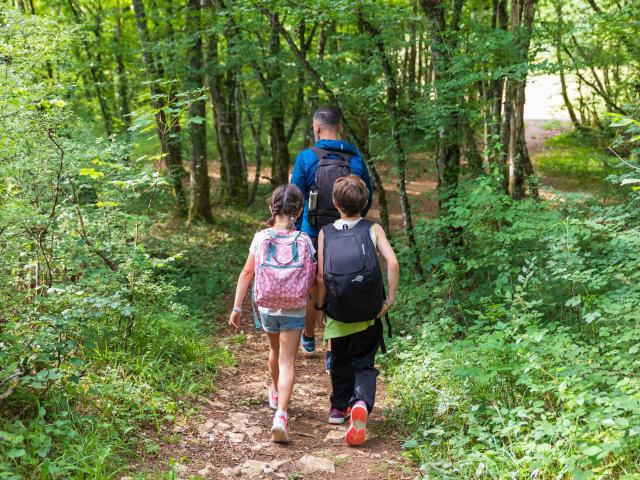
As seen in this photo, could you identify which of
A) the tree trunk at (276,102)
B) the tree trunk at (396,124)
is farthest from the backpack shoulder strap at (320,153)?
the tree trunk at (276,102)

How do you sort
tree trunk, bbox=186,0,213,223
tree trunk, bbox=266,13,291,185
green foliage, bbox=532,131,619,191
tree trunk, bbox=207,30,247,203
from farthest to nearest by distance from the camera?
green foliage, bbox=532,131,619,191, tree trunk, bbox=207,30,247,203, tree trunk, bbox=186,0,213,223, tree trunk, bbox=266,13,291,185

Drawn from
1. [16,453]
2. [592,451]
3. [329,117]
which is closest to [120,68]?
[329,117]

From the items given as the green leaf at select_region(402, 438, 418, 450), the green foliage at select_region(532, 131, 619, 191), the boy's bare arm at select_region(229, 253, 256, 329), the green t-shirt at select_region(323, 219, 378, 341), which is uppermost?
the boy's bare arm at select_region(229, 253, 256, 329)

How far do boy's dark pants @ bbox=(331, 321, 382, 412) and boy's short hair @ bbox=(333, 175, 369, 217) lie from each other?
947 millimetres

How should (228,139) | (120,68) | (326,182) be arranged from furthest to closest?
1. (120,68)
2. (228,139)
3. (326,182)

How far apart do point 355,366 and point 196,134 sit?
372 inches

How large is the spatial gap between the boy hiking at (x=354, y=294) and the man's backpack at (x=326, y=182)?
759 millimetres

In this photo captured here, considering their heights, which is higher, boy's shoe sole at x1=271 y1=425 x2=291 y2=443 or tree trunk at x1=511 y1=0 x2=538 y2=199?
tree trunk at x1=511 y1=0 x2=538 y2=199

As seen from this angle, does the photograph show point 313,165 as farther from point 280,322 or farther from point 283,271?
point 280,322

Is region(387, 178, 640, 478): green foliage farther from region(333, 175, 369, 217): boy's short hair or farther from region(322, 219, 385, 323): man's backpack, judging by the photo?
region(333, 175, 369, 217): boy's short hair

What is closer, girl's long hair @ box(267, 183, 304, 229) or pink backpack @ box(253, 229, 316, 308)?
pink backpack @ box(253, 229, 316, 308)

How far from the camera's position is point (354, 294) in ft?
13.5

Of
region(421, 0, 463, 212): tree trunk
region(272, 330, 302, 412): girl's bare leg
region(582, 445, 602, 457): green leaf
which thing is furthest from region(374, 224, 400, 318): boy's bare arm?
region(421, 0, 463, 212): tree trunk

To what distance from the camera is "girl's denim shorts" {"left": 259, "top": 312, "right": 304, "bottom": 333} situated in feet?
14.2
